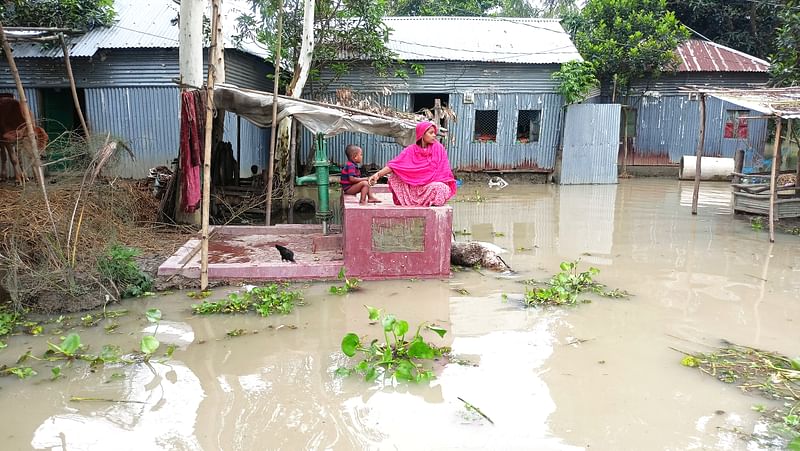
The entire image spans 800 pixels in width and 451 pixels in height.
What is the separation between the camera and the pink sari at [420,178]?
664cm

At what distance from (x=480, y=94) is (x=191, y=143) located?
32.4ft

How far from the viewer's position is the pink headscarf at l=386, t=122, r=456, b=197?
671 cm

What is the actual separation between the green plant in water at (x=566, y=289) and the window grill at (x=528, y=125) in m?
10.00

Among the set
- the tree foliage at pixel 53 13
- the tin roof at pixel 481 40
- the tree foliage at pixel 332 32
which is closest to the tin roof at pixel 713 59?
the tin roof at pixel 481 40

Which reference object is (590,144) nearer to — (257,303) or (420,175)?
(420,175)

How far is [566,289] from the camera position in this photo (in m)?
6.04

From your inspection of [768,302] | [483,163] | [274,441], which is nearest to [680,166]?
[483,163]

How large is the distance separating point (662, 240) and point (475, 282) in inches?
156

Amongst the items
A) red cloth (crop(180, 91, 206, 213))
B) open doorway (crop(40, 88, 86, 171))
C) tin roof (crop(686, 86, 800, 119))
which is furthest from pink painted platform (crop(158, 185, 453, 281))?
open doorway (crop(40, 88, 86, 171))

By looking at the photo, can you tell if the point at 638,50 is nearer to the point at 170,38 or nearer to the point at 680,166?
the point at 680,166

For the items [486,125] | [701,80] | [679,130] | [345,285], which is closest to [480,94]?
[486,125]

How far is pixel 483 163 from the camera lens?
16.0m

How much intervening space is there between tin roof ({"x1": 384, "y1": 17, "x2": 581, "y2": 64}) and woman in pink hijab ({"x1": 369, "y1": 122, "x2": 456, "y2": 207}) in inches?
359

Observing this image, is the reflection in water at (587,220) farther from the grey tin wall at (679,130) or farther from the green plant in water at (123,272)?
the green plant in water at (123,272)
